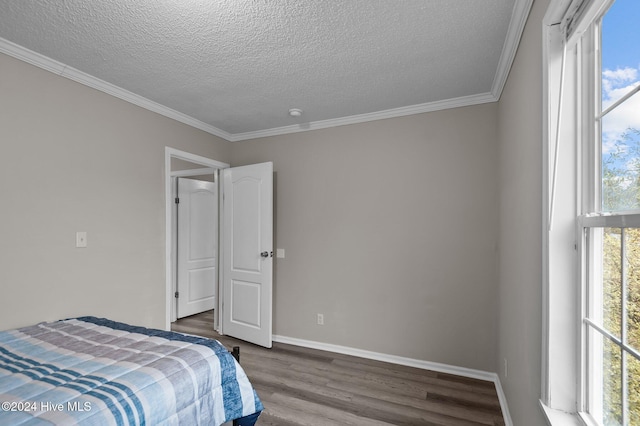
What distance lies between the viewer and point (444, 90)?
269 cm

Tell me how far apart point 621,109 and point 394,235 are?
2300mm

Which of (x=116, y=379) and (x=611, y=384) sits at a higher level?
(x=611, y=384)

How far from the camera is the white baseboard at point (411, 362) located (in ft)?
8.26

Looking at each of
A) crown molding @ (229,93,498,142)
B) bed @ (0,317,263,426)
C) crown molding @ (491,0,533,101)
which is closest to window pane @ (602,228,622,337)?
crown molding @ (491,0,533,101)

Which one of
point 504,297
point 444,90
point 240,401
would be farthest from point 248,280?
point 444,90

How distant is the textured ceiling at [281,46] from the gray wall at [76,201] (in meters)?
0.27

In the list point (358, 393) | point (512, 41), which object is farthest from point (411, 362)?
point (512, 41)

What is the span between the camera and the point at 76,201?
238 cm

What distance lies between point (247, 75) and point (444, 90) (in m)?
1.64

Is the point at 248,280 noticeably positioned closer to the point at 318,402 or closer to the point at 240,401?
the point at 318,402

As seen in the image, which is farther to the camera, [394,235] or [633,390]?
[394,235]

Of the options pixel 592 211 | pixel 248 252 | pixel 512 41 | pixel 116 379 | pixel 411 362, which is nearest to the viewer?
pixel 592 211

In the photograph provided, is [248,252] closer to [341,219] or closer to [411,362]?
[341,219]

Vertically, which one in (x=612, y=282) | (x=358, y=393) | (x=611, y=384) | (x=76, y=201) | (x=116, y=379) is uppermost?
(x=76, y=201)
